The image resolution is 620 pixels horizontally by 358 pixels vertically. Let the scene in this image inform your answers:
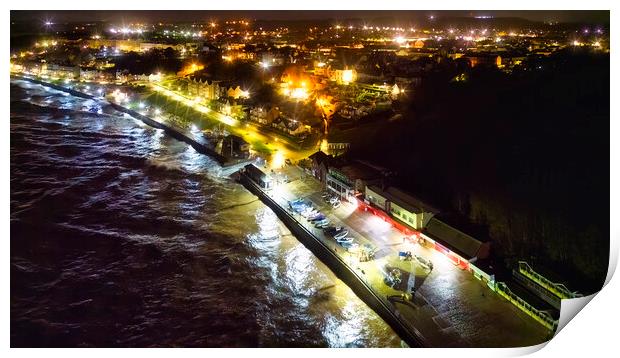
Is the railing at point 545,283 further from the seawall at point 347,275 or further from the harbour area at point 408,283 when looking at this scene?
the seawall at point 347,275

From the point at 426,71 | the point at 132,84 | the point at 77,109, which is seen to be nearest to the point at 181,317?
the point at 77,109

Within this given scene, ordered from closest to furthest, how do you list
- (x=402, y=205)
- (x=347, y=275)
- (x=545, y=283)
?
1. (x=545, y=283)
2. (x=347, y=275)
3. (x=402, y=205)

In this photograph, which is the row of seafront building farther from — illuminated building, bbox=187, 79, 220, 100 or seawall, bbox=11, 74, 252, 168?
illuminated building, bbox=187, 79, 220, 100

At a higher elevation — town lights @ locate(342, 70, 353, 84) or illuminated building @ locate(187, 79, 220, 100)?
town lights @ locate(342, 70, 353, 84)

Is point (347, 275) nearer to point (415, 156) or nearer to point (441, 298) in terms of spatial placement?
point (441, 298)

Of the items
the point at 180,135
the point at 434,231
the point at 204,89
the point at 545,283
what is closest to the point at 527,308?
the point at 545,283

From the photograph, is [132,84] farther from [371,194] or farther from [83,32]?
[83,32]

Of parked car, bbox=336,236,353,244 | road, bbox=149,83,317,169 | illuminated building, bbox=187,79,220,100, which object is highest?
illuminated building, bbox=187,79,220,100

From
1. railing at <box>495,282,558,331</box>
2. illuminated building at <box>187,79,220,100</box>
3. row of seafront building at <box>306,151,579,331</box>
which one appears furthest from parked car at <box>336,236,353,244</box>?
illuminated building at <box>187,79,220,100</box>

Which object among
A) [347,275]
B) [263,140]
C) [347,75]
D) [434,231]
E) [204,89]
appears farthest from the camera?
[347,75]
